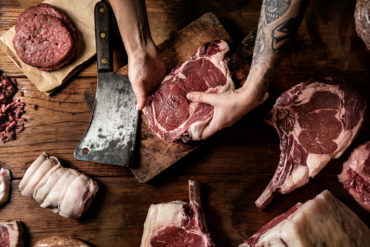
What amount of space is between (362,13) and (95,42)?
204cm

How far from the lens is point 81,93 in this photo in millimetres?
2285

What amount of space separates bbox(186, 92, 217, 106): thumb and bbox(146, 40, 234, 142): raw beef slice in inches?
3.5

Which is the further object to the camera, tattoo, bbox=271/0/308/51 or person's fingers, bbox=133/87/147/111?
person's fingers, bbox=133/87/147/111

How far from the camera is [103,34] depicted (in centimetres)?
207

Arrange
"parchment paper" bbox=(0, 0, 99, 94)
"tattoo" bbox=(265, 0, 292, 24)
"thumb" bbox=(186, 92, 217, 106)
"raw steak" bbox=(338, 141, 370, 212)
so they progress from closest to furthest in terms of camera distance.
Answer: "tattoo" bbox=(265, 0, 292, 24)
"thumb" bbox=(186, 92, 217, 106)
"raw steak" bbox=(338, 141, 370, 212)
"parchment paper" bbox=(0, 0, 99, 94)

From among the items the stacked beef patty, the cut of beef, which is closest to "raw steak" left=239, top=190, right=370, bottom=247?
the cut of beef

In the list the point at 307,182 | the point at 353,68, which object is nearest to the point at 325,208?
the point at 307,182

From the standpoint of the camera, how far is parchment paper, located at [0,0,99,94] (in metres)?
2.24

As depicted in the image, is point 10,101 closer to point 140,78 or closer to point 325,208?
point 140,78

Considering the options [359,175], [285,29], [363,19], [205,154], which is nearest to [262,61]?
[285,29]

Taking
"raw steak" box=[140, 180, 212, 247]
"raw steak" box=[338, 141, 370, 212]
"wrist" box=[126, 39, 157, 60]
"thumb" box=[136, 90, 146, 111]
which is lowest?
"raw steak" box=[140, 180, 212, 247]

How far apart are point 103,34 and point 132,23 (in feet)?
0.95

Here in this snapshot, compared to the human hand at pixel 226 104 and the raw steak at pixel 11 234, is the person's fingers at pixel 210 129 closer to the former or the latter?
the human hand at pixel 226 104

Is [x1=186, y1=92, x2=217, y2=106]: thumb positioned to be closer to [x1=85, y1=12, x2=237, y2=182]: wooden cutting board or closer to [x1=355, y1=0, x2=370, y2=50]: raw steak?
[x1=85, y1=12, x2=237, y2=182]: wooden cutting board
